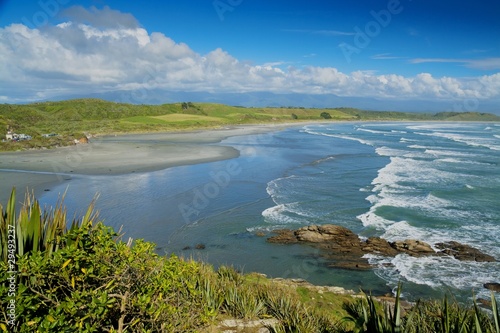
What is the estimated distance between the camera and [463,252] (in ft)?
46.0

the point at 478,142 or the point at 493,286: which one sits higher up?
the point at 478,142

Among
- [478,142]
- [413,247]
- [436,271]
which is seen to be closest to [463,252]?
[413,247]

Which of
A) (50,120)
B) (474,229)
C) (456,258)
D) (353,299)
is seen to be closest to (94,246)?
(353,299)

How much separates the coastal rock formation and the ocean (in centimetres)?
40

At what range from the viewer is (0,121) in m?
53.7

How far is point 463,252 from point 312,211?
7.25m

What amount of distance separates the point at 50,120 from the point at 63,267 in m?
82.2

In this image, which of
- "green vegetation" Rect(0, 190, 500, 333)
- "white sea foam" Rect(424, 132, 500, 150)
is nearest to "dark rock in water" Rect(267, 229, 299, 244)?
"green vegetation" Rect(0, 190, 500, 333)

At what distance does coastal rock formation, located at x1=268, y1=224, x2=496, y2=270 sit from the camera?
1373cm

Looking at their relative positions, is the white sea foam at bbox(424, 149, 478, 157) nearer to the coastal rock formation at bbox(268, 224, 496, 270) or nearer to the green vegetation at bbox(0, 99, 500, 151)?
the coastal rock formation at bbox(268, 224, 496, 270)

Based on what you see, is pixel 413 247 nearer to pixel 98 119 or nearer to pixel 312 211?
pixel 312 211

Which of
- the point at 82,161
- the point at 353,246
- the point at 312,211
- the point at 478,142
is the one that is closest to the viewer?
the point at 353,246

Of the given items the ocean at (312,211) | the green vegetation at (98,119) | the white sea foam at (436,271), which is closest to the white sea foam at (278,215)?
the ocean at (312,211)

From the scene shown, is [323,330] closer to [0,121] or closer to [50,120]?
[0,121]
